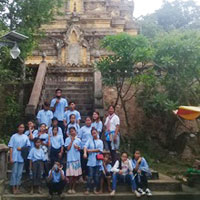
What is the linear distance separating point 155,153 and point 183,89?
2.93 m

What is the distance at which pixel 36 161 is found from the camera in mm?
6254

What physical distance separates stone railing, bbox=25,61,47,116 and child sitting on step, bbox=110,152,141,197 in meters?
4.13

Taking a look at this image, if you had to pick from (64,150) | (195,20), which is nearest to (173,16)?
(195,20)

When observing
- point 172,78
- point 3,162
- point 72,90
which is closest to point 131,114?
point 172,78

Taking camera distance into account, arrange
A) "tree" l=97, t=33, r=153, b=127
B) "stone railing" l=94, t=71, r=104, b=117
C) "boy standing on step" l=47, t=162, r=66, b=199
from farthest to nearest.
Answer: "stone railing" l=94, t=71, r=104, b=117
"tree" l=97, t=33, r=153, b=127
"boy standing on step" l=47, t=162, r=66, b=199

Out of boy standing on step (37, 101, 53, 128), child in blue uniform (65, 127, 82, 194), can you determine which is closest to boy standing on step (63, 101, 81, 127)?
boy standing on step (37, 101, 53, 128)

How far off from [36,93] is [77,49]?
10.7m

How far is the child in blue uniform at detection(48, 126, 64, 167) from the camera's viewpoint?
257 inches

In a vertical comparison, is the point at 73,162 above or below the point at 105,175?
above

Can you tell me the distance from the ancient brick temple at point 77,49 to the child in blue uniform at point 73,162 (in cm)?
344

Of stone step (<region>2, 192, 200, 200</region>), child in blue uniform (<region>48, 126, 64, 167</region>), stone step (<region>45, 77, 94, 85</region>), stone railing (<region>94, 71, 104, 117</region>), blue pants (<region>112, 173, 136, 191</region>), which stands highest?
stone step (<region>45, 77, 94, 85</region>)

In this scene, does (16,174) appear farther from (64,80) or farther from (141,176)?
(64,80)

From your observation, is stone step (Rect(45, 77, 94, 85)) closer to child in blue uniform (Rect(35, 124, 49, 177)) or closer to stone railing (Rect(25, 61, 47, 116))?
stone railing (Rect(25, 61, 47, 116))

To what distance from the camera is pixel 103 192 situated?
6.42 metres
